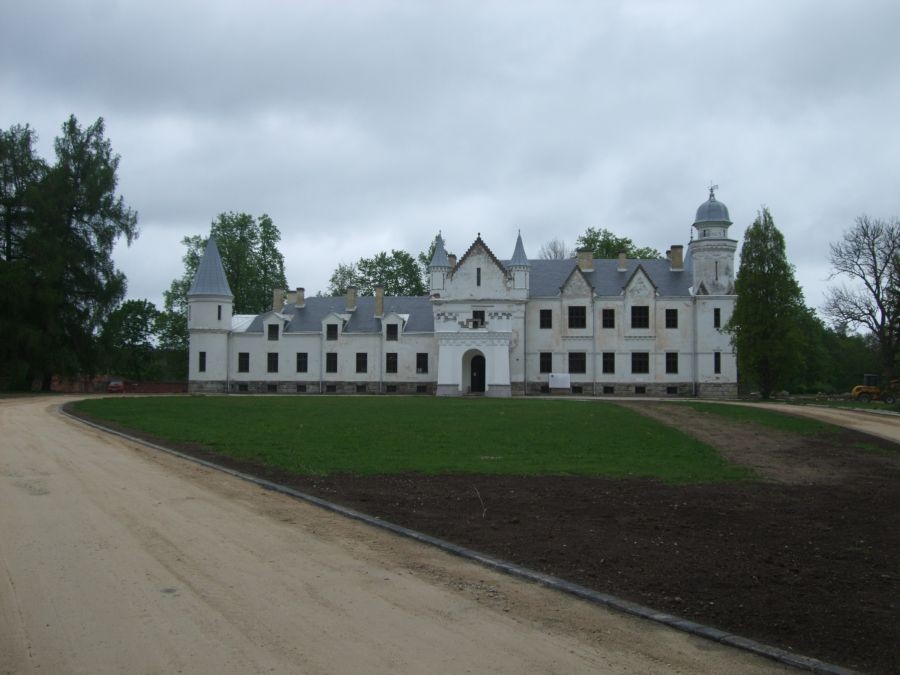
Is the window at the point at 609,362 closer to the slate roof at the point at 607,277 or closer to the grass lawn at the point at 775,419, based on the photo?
the slate roof at the point at 607,277

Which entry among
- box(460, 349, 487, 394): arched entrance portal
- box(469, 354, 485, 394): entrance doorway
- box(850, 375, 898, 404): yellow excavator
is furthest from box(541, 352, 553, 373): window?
box(850, 375, 898, 404): yellow excavator

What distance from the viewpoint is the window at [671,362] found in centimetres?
5531

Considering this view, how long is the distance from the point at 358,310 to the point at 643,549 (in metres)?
53.5

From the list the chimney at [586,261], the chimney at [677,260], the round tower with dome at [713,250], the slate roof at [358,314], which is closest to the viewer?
the round tower with dome at [713,250]

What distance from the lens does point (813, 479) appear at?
49.9ft

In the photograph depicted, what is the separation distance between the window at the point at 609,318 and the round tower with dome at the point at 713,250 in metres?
5.77

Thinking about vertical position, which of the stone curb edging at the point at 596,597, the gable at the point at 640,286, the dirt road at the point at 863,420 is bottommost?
the stone curb edging at the point at 596,597

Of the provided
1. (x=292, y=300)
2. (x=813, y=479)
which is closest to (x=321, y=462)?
(x=813, y=479)

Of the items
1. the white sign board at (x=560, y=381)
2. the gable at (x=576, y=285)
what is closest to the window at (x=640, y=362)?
the white sign board at (x=560, y=381)

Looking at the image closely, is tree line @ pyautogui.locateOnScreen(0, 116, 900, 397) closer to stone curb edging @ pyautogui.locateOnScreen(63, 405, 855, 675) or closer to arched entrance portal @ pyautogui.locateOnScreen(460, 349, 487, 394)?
arched entrance portal @ pyautogui.locateOnScreen(460, 349, 487, 394)

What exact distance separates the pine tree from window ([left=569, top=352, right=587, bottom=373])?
1285cm

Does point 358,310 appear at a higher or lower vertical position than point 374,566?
higher

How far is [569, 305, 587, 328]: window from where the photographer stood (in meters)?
56.3

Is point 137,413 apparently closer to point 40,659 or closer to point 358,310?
point 40,659
